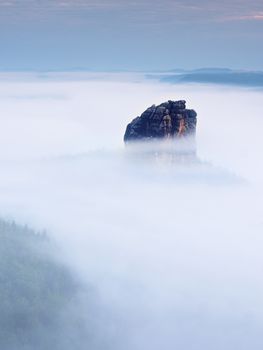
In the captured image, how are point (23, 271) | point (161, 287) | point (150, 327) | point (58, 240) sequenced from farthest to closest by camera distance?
point (58, 240) → point (161, 287) → point (150, 327) → point (23, 271)

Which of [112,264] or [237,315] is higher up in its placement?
[112,264]

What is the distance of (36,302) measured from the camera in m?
120

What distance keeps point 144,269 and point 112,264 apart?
31.0ft

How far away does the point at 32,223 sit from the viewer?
184m

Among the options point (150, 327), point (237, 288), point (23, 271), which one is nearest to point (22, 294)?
point (23, 271)

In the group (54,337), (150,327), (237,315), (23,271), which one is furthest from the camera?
(237,315)

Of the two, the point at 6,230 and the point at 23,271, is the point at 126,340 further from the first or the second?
the point at 6,230

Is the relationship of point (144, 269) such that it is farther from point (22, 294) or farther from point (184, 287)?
point (22, 294)

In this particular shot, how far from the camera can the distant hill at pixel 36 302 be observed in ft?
372

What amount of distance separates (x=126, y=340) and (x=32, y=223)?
6202 centimetres

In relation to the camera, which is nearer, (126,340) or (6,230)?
(126,340)

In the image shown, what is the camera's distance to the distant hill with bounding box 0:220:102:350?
113438 mm

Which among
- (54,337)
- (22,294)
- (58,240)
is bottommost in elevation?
(54,337)

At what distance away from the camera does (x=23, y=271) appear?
12850cm
